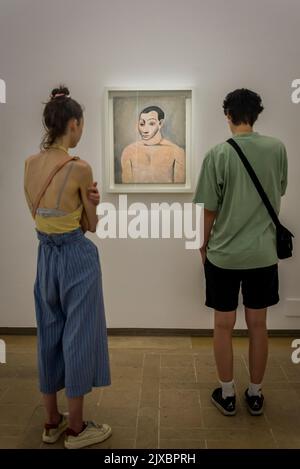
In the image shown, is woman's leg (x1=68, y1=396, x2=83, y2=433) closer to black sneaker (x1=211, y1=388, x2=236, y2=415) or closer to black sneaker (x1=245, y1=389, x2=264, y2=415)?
black sneaker (x1=211, y1=388, x2=236, y2=415)

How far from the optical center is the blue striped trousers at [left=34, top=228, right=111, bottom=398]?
2037 millimetres

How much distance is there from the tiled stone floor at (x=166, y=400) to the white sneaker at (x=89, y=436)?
0.05m

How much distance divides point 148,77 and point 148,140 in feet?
1.52

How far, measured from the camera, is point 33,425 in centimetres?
239

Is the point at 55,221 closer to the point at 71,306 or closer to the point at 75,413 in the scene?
the point at 71,306

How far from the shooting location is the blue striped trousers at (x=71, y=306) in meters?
2.04

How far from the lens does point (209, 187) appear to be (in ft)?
7.57

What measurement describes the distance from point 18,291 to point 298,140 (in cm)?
252

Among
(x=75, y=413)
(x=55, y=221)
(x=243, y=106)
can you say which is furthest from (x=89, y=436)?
(x=243, y=106)

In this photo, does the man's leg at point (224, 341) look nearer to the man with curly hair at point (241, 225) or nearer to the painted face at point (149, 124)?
the man with curly hair at point (241, 225)

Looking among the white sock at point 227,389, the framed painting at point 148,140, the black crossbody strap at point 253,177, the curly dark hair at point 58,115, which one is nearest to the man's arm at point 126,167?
the framed painting at point 148,140

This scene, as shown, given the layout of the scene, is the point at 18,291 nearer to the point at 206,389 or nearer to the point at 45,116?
the point at 206,389

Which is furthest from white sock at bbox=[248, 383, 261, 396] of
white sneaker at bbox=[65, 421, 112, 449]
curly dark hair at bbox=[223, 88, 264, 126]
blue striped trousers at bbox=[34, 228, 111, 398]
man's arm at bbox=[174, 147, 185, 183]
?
man's arm at bbox=[174, 147, 185, 183]

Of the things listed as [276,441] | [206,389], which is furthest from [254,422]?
[206,389]
